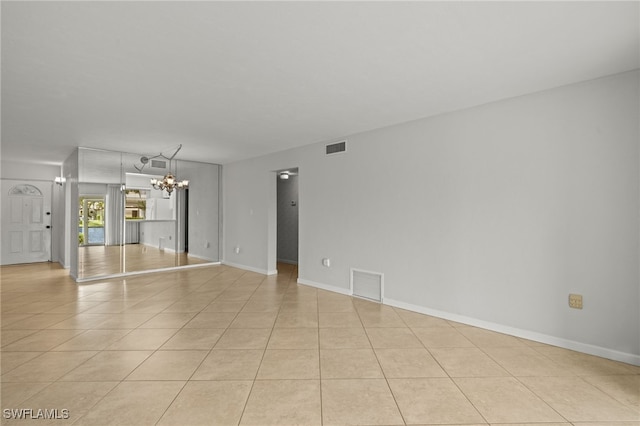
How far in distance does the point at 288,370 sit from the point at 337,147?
3.69 metres

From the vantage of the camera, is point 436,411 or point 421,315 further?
point 421,315

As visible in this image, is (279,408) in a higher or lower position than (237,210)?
lower

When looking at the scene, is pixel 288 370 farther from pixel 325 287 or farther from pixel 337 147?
pixel 337 147

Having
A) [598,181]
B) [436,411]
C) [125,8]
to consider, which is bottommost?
[436,411]

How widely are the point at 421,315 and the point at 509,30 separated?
3.33 metres

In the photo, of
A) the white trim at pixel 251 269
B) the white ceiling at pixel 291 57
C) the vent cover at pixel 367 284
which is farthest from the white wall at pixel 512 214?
the white trim at pixel 251 269

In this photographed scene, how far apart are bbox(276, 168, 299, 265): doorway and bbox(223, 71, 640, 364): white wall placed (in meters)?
3.04

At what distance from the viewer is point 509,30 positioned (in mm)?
2193

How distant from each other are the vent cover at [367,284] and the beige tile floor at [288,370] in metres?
0.41

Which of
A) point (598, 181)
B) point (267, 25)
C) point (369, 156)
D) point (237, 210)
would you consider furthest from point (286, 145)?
point (598, 181)

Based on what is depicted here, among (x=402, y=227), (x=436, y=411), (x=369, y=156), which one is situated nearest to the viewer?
(x=436, y=411)

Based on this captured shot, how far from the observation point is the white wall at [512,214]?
283 cm

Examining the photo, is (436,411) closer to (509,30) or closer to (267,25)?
(509,30)

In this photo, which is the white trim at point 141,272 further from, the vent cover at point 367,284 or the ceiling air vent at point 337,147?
the ceiling air vent at point 337,147
